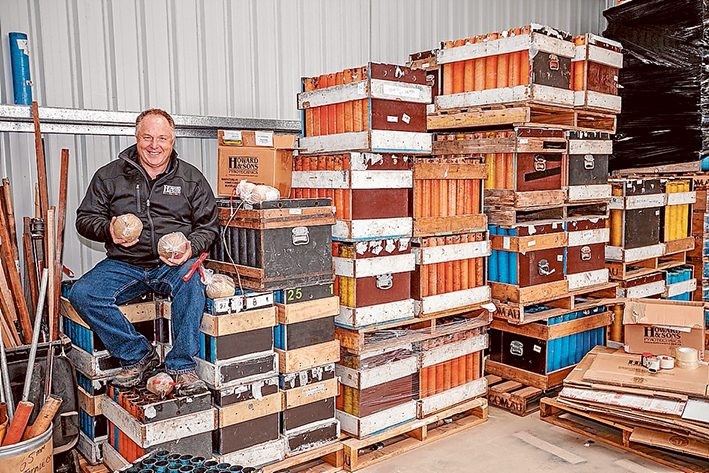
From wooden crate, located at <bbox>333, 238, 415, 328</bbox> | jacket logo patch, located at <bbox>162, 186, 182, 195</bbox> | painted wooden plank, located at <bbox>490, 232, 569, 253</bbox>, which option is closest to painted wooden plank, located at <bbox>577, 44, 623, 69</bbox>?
painted wooden plank, located at <bbox>490, 232, 569, 253</bbox>

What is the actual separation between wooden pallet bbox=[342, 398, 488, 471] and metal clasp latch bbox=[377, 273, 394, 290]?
1.12m

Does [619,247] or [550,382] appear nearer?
[550,382]

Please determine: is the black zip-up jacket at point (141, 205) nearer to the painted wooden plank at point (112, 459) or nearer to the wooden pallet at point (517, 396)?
the painted wooden plank at point (112, 459)

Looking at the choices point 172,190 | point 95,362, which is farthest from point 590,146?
point 95,362

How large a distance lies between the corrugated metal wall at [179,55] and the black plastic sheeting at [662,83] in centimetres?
301

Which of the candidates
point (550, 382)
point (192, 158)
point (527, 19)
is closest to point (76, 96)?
point (192, 158)

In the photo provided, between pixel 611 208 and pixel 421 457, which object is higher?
pixel 611 208

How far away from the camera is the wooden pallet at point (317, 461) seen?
4.39m

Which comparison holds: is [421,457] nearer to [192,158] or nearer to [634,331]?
[634,331]

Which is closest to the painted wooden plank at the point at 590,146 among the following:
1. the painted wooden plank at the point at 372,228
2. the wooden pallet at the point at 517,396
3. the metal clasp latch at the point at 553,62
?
the metal clasp latch at the point at 553,62

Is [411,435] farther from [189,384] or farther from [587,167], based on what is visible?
[587,167]

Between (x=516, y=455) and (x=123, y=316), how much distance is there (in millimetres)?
3089

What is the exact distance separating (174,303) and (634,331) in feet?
13.2

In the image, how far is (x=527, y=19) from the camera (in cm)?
891
